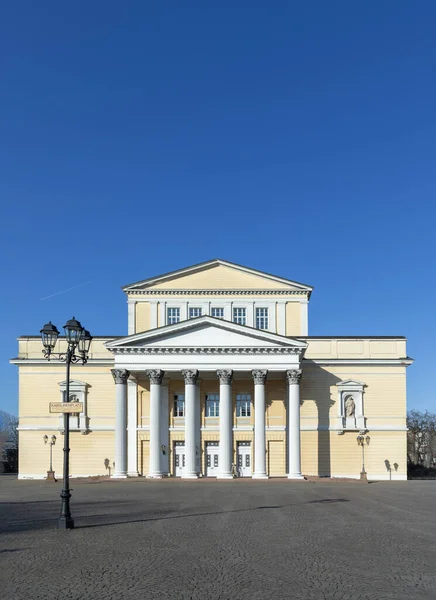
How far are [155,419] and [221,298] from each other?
11.4 metres

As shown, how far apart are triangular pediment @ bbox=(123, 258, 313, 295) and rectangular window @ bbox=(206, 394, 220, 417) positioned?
8464mm

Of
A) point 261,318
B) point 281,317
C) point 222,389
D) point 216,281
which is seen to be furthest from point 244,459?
point 216,281

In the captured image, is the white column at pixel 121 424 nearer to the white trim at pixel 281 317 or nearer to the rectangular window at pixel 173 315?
the rectangular window at pixel 173 315

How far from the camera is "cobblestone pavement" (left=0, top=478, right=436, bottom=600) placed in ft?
36.8

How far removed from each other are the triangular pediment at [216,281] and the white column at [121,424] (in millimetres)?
8640

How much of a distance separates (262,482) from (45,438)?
60.2 feet

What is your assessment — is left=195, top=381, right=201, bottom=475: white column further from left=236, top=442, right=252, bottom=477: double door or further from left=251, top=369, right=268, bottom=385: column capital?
left=251, top=369, right=268, bottom=385: column capital

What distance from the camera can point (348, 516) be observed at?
22.8m

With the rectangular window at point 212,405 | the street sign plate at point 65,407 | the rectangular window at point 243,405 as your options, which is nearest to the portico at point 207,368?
the rectangular window at point 212,405

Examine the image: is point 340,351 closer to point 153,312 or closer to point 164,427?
point 164,427

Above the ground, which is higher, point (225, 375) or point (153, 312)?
point (153, 312)

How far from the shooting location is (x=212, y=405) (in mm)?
53000

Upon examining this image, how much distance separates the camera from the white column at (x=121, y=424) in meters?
48.0

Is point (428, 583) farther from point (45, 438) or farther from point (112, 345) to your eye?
point (45, 438)
